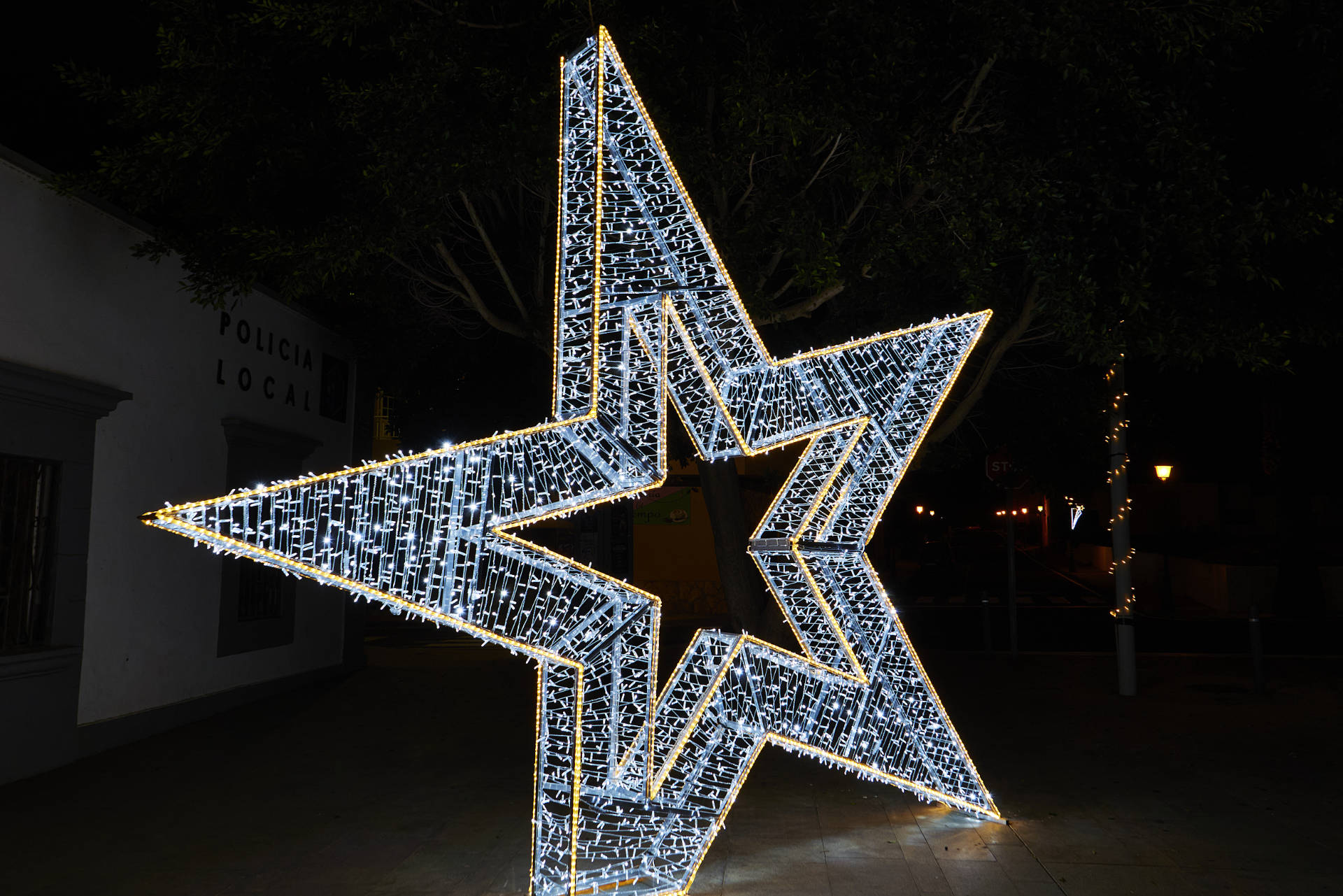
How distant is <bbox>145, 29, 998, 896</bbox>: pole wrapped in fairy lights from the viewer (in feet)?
14.8

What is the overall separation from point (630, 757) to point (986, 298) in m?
5.41

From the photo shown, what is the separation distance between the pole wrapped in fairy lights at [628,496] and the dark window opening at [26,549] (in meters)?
4.33

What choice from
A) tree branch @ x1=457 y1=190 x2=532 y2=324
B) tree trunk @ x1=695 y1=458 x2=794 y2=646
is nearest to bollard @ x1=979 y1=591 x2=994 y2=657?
tree trunk @ x1=695 y1=458 x2=794 y2=646

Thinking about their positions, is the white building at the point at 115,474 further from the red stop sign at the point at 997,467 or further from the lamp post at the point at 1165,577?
the lamp post at the point at 1165,577

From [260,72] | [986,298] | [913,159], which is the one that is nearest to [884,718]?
[986,298]

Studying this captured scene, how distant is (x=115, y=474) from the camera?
8508mm

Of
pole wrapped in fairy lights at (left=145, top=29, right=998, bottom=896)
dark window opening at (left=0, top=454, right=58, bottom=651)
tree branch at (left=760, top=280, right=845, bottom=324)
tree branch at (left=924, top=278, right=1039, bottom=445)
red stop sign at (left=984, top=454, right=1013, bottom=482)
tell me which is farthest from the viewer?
red stop sign at (left=984, top=454, right=1013, bottom=482)

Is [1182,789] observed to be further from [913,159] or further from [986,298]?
[913,159]

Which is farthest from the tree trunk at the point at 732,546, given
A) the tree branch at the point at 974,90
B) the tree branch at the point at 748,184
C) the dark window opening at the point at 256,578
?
the dark window opening at the point at 256,578

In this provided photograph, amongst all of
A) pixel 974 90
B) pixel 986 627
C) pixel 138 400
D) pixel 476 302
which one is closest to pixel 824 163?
pixel 974 90

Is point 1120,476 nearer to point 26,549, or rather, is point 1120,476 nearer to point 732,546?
point 732,546

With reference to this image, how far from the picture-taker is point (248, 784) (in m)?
7.17

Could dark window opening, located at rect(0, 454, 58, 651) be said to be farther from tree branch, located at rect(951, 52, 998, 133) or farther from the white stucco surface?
tree branch, located at rect(951, 52, 998, 133)

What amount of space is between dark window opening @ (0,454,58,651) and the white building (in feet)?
0.04
